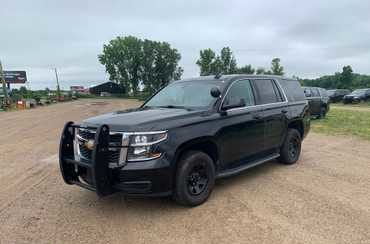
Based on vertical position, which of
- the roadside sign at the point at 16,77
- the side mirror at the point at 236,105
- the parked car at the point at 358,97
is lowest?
the parked car at the point at 358,97

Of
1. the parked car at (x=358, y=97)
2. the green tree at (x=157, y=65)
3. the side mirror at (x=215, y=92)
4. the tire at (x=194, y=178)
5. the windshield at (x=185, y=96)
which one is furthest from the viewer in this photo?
the green tree at (x=157, y=65)

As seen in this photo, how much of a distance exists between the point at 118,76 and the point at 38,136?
73.0 m

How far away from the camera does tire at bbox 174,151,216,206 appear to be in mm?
4508

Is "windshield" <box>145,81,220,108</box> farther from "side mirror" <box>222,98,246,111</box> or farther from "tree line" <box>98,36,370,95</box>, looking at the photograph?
"tree line" <box>98,36,370,95</box>

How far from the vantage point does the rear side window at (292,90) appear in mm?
7094

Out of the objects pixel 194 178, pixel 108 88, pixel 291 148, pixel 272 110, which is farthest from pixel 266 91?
pixel 108 88

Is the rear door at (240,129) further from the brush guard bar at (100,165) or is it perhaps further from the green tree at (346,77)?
the green tree at (346,77)

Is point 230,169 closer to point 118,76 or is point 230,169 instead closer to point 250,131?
point 250,131

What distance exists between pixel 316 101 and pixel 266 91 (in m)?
10.7

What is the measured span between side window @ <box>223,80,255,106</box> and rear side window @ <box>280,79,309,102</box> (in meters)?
1.34

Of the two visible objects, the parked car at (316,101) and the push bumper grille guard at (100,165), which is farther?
the parked car at (316,101)

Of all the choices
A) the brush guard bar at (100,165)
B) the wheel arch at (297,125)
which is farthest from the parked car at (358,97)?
the brush guard bar at (100,165)

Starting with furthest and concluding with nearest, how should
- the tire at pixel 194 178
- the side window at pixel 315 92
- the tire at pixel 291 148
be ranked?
the side window at pixel 315 92 → the tire at pixel 291 148 → the tire at pixel 194 178

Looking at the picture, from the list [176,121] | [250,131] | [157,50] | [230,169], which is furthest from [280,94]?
[157,50]
